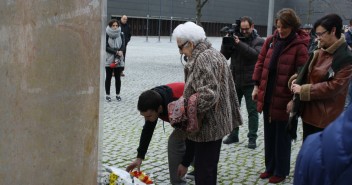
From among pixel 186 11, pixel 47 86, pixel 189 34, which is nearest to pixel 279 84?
pixel 189 34

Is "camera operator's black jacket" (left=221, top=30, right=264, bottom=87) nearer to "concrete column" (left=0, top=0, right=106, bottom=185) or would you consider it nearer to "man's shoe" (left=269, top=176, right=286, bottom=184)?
"man's shoe" (left=269, top=176, right=286, bottom=184)

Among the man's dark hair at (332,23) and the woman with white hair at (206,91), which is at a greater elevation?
the man's dark hair at (332,23)

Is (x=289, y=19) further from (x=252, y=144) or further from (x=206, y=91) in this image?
(x=252, y=144)

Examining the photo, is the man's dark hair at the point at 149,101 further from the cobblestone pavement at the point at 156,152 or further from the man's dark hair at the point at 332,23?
the man's dark hair at the point at 332,23

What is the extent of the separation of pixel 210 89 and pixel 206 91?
3 cm

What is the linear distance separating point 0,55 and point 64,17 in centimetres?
34

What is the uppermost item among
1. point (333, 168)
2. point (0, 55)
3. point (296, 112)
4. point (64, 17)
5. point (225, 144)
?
point (64, 17)

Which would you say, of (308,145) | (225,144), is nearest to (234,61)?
(225,144)

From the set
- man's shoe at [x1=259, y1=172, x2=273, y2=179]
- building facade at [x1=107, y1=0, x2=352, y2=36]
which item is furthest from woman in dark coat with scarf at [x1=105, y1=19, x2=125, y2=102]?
building facade at [x1=107, y1=0, x2=352, y2=36]

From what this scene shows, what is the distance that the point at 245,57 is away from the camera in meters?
6.36

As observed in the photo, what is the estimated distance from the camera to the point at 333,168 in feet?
4.22

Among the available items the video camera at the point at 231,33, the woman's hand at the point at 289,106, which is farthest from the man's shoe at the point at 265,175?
the video camera at the point at 231,33

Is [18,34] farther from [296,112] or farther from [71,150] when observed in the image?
[296,112]

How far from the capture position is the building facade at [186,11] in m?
45.0
